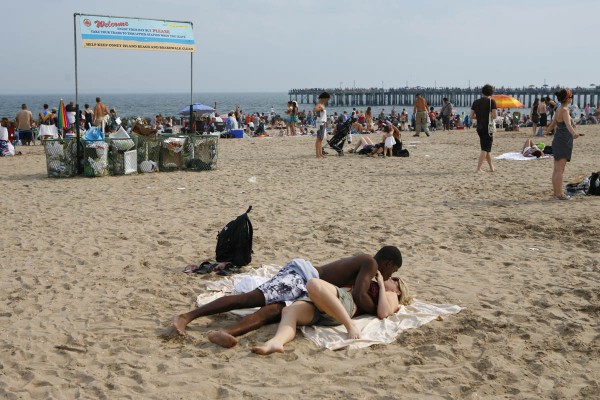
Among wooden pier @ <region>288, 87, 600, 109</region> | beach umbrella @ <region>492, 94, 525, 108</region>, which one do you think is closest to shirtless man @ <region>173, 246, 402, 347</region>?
beach umbrella @ <region>492, 94, 525, 108</region>

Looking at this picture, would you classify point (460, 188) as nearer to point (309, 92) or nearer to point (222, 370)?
point (222, 370)

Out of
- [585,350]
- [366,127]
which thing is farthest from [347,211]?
[366,127]

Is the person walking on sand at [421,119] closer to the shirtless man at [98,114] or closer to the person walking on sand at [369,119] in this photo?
the person walking on sand at [369,119]

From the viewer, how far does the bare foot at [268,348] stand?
398 centimetres

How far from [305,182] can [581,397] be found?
804cm

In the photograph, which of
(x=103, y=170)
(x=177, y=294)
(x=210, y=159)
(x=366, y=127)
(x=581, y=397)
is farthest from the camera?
(x=366, y=127)

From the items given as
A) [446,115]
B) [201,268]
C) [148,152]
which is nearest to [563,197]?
[201,268]

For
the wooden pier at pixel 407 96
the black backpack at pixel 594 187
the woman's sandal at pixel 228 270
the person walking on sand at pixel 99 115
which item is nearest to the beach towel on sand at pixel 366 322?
the woman's sandal at pixel 228 270

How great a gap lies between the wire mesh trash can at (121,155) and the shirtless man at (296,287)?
8.11 m

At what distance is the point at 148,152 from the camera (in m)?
12.6

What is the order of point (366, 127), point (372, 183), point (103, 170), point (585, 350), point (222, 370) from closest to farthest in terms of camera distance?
point (222, 370) < point (585, 350) < point (372, 183) < point (103, 170) < point (366, 127)

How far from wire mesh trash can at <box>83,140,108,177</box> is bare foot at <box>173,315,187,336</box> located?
807 centimetres

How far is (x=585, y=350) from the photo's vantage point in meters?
4.05

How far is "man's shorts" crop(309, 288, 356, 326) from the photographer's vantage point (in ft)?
14.5
